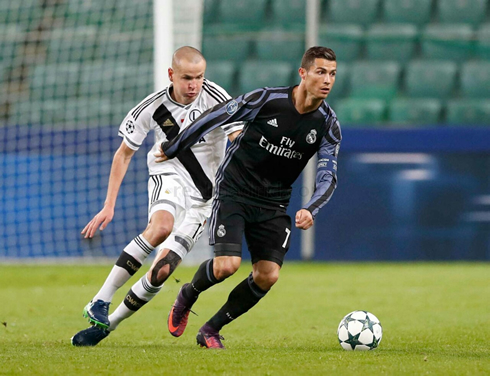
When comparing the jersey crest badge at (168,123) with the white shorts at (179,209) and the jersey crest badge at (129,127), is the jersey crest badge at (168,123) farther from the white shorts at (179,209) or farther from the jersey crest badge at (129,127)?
the white shorts at (179,209)

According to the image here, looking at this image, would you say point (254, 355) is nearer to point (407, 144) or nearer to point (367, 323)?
point (367, 323)

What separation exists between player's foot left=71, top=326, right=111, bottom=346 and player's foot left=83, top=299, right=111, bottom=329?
0.15ft

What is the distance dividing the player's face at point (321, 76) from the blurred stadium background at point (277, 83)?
7279 millimetres

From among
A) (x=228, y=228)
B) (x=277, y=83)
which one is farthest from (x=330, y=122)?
(x=277, y=83)

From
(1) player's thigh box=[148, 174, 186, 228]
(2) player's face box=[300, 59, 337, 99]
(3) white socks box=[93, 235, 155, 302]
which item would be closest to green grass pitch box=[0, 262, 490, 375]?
(3) white socks box=[93, 235, 155, 302]

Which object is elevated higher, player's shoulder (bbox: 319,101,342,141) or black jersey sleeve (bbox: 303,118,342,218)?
player's shoulder (bbox: 319,101,342,141)

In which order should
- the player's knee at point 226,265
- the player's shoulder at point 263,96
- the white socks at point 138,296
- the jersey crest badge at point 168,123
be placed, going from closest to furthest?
the player's knee at point 226,265 < the player's shoulder at point 263,96 < the white socks at point 138,296 < the jersey crest badge at point 168,123

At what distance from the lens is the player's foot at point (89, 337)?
5.54m

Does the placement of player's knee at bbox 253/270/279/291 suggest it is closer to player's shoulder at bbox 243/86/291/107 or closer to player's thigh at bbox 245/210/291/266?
player's thigh at bbox 245/210/291/266

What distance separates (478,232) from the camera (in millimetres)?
13297

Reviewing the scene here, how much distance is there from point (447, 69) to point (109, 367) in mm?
11209

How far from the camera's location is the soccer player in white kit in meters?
5.64

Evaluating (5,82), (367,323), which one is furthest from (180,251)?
(5,82)

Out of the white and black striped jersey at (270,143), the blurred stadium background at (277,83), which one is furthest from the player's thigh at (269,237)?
the blurred stadium background at (277,83)
